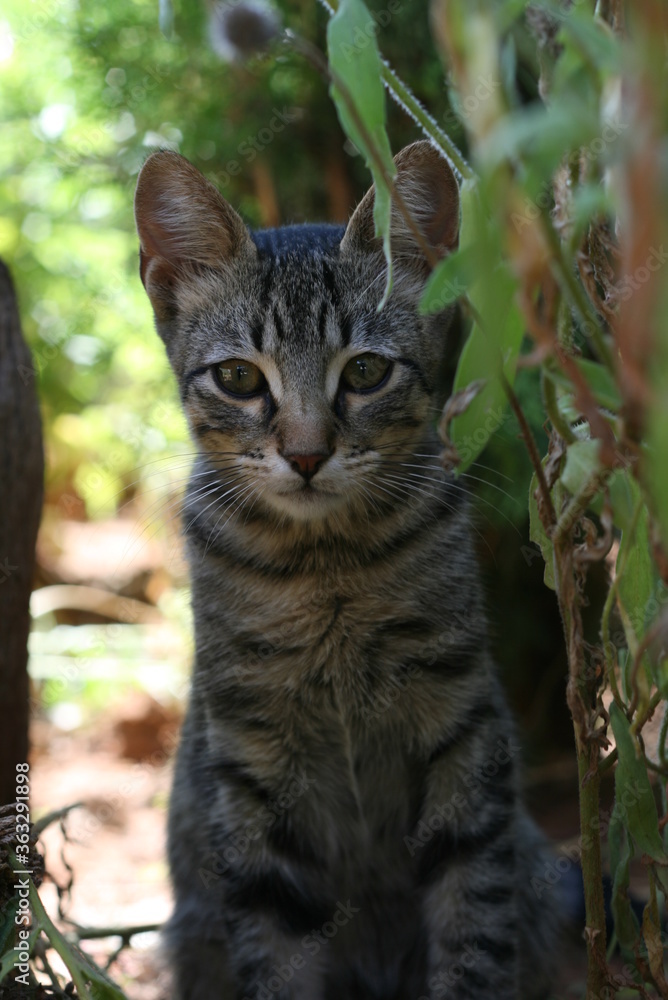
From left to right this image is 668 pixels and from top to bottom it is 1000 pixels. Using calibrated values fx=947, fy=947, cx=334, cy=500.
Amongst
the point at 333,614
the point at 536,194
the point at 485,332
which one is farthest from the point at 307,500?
the point at 536,194

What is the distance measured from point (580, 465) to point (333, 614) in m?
0.86

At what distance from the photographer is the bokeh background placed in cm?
290

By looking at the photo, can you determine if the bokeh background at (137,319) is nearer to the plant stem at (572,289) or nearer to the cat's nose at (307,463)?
the cat's nose at (307,463)

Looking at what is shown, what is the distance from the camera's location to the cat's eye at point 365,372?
1.79m

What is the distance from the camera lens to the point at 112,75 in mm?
3197

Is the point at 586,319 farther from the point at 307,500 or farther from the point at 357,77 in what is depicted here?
the point at 307,500

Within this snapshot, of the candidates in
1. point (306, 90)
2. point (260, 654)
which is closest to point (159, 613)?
point (306, 90)

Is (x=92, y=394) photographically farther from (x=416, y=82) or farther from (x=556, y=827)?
(x=556, y=827)

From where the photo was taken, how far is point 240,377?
6.00 ft

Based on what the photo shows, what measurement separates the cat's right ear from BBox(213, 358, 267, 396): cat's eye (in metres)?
0.24

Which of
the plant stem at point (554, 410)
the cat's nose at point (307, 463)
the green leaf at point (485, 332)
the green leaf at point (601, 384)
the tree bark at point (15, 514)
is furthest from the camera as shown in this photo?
the tree bark at point (15, 514)

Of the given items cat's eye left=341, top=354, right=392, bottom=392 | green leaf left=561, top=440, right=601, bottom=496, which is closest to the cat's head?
cat's eye left=341, top=354, right=392, bottom=392

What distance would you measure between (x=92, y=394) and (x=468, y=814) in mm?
4037

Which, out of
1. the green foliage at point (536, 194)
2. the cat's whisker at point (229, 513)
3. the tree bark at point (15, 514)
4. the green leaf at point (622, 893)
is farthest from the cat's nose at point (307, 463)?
the tree bark at point (15, 514)
